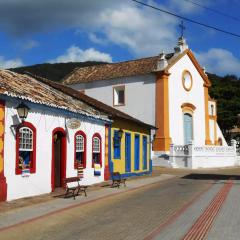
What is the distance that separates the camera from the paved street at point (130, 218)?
955cm

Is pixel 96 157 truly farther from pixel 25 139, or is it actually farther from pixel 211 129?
pixel 211 129

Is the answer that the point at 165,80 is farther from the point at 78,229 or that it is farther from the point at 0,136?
the point at 78,229

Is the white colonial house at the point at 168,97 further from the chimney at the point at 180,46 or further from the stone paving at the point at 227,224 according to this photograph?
the stone paving at the point at 227,224

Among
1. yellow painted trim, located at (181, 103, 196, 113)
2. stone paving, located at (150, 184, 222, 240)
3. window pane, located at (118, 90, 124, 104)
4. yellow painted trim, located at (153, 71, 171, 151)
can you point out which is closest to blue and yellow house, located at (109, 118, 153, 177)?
yellow painted trim, located at (153, 71, 171, 151)

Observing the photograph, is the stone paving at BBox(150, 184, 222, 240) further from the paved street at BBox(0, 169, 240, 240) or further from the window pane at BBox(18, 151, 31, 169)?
the window pane at BBox(18, 151, 31, 169)

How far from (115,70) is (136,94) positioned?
4.08 m

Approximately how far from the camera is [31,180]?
16.6 metres

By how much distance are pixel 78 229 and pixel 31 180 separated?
22.3 feet

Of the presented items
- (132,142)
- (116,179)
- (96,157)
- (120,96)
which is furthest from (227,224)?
(120,96)

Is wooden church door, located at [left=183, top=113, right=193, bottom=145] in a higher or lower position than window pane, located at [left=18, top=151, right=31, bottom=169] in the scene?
higher

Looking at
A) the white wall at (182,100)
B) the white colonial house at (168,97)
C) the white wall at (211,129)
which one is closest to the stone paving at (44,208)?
the white colonial house at (168,97)

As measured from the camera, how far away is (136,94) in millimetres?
41938

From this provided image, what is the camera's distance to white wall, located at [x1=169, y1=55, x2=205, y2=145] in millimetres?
41531

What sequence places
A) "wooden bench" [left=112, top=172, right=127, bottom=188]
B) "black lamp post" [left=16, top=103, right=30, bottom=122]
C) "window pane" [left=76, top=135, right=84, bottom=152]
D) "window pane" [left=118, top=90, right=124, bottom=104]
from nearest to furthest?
"black lamp post" [left=16, top=103, right=30, bottom=122] < "window pane" [left=76, top=135, right=84, bottom=152] < "wooden bench" [left=112, top=172, right=127, bottom=188] < "window pane" [left=118, top=90, right=124, bottom=104]
